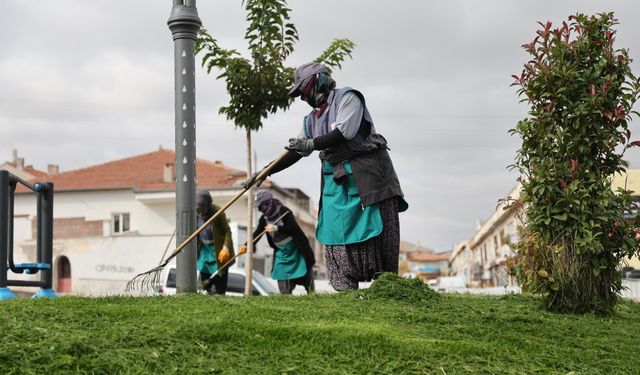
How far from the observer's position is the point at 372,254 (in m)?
7.48

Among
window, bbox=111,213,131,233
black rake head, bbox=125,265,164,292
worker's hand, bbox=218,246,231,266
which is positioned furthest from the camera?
window, bbox=111,213,131,233

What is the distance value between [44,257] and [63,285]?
199 feet

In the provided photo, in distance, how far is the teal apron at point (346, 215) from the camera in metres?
7.39

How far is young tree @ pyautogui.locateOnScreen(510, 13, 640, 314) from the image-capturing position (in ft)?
24.4

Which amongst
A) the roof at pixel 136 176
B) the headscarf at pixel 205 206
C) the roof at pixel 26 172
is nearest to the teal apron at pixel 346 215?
the headscarf at pixel 205 206

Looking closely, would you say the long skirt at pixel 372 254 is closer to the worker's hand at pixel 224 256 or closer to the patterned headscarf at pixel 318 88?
the patterned headscarf at pixel 318 88

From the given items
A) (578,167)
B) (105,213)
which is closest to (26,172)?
(105,213)

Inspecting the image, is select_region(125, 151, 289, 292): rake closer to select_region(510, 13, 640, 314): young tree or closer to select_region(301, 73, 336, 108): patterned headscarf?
select_region(301, 73, 336, 108): patterned headscarf

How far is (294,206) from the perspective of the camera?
277 ft

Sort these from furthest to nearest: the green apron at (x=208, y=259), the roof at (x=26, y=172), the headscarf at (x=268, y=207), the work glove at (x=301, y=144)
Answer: the roof at (x=26, y=172)
the headscarf at (x=268, y=207)
the green apron at (x=208, y=259)
the work glove at (x=301, y=144)

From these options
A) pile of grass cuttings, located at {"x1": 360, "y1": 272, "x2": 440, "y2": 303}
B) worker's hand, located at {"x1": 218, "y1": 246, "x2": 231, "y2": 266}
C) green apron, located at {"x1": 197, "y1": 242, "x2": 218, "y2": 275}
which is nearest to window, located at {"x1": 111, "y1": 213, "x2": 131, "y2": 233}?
green apron, located at {"x1": 197, "y1": 242, "x2": 218, "y2": 275}

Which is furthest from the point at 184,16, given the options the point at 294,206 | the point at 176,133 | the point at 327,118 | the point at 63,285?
the point at 294,206

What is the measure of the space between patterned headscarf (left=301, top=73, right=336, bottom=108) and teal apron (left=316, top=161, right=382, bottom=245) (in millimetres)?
594

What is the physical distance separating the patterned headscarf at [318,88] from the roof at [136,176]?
191 ft
